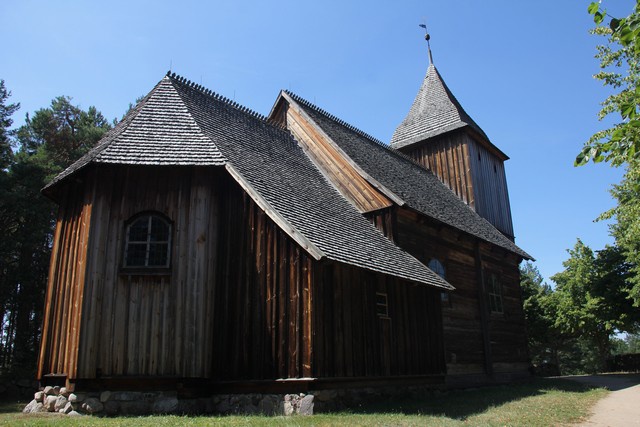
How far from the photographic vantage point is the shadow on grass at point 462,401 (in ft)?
33.9

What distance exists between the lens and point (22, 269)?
77.9ft

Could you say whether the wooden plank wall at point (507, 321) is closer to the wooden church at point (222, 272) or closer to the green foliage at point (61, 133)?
the wooden church at point (222, 272)

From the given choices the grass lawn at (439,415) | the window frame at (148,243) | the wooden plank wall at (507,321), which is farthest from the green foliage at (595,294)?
the window frame at (148,243)

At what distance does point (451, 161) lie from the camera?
2325cm

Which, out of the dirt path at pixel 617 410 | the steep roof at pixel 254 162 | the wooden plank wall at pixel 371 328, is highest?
the steep roof at pixel 254 162

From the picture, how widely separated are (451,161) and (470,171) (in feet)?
3.42

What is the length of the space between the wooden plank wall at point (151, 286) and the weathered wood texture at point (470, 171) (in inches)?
549

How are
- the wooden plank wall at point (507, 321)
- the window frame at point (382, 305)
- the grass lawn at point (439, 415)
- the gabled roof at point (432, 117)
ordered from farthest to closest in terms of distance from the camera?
the gabled roof at point (432, 117)
the wooden plank wall at point (507, 321)
the window frame at point (382, 305)
the grass lawn at point (439, 415)

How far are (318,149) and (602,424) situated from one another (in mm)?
10923

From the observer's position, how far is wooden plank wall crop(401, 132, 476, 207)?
22.6 m

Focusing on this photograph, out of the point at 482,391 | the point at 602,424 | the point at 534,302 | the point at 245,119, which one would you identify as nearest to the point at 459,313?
the point at 482,391

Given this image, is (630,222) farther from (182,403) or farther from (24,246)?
(24,246)

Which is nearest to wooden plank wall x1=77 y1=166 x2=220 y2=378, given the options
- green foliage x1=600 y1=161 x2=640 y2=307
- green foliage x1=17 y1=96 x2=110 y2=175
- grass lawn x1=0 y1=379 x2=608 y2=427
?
grass lawn x1=0 y1=379 x2=608 y2=427

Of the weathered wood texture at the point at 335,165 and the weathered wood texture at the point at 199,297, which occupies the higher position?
the weathered wood texture at the point at 335,165
